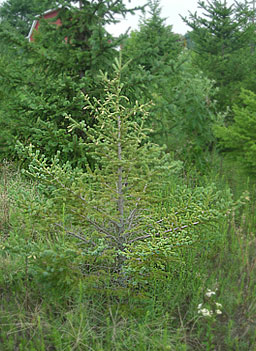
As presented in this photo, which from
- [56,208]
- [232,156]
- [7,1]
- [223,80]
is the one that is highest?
[7,1]

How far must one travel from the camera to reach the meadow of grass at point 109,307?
94.1 inches

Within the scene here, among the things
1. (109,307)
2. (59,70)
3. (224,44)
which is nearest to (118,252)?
(109,307)

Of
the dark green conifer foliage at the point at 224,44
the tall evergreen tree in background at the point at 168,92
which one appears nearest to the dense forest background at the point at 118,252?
the tall evergreen tree in background at the point at 168,92

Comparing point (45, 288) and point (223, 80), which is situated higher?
point (223, 80)

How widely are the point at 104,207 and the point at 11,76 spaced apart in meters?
3.25

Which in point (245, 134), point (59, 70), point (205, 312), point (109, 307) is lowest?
point (109, 307)

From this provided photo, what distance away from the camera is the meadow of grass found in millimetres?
2391

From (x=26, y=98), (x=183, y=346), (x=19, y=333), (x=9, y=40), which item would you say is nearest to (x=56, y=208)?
(x=19, y=333)

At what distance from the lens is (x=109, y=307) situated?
2691 millimetres

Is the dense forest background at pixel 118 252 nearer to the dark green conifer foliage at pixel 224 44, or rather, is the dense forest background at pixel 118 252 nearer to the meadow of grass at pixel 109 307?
the meadow of grass at pixel 109 307

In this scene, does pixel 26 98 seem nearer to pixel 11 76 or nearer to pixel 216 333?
pixel 11 76

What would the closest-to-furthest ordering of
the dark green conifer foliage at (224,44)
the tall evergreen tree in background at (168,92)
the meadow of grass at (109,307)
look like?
the meadow of grass at (109,307)
the tall evergreen tree in background at (168,92)
the dark green conifer foliage at (224,44)

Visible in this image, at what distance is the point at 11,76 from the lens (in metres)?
5.19

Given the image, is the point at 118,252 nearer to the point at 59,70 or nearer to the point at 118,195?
the point at 118,195
